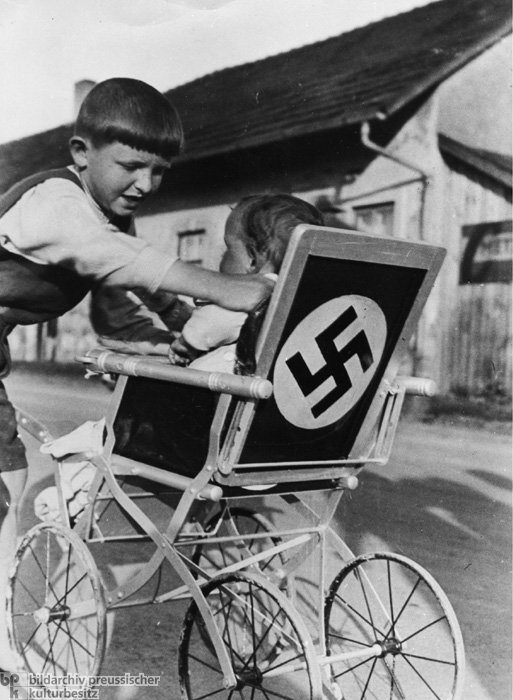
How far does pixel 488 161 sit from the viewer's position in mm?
3807

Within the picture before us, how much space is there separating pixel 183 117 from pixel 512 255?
1842 millimetres

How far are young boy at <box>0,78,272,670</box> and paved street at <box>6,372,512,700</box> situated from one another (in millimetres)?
374

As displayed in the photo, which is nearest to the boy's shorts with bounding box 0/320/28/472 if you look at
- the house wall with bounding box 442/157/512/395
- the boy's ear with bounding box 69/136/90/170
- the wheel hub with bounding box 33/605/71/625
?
the wheel hub with bounding box 33/605/71/625

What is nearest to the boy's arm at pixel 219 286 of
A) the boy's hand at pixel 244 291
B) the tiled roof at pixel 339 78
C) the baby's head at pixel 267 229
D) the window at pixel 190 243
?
the boy's hand at pixel 244 291

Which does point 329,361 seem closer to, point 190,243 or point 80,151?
point 80,151

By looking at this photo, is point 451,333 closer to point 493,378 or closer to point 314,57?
point 493,378

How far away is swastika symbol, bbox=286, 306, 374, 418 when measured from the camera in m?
1.91

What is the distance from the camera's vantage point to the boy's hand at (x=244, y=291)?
1906 mm

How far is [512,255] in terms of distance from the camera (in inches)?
154

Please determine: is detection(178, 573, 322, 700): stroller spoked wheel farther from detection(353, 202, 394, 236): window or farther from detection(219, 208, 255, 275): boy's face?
detection(353, 202, 394, 236): window

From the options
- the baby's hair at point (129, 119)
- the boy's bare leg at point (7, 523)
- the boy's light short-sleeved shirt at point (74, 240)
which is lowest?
the boy's bare leg at point (7, 523)

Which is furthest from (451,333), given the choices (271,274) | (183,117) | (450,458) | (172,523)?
(172,523)

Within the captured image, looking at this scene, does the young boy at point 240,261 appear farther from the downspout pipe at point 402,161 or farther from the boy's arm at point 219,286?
the downspout pipe at point 402,161

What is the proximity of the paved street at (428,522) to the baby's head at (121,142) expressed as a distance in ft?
2.57
